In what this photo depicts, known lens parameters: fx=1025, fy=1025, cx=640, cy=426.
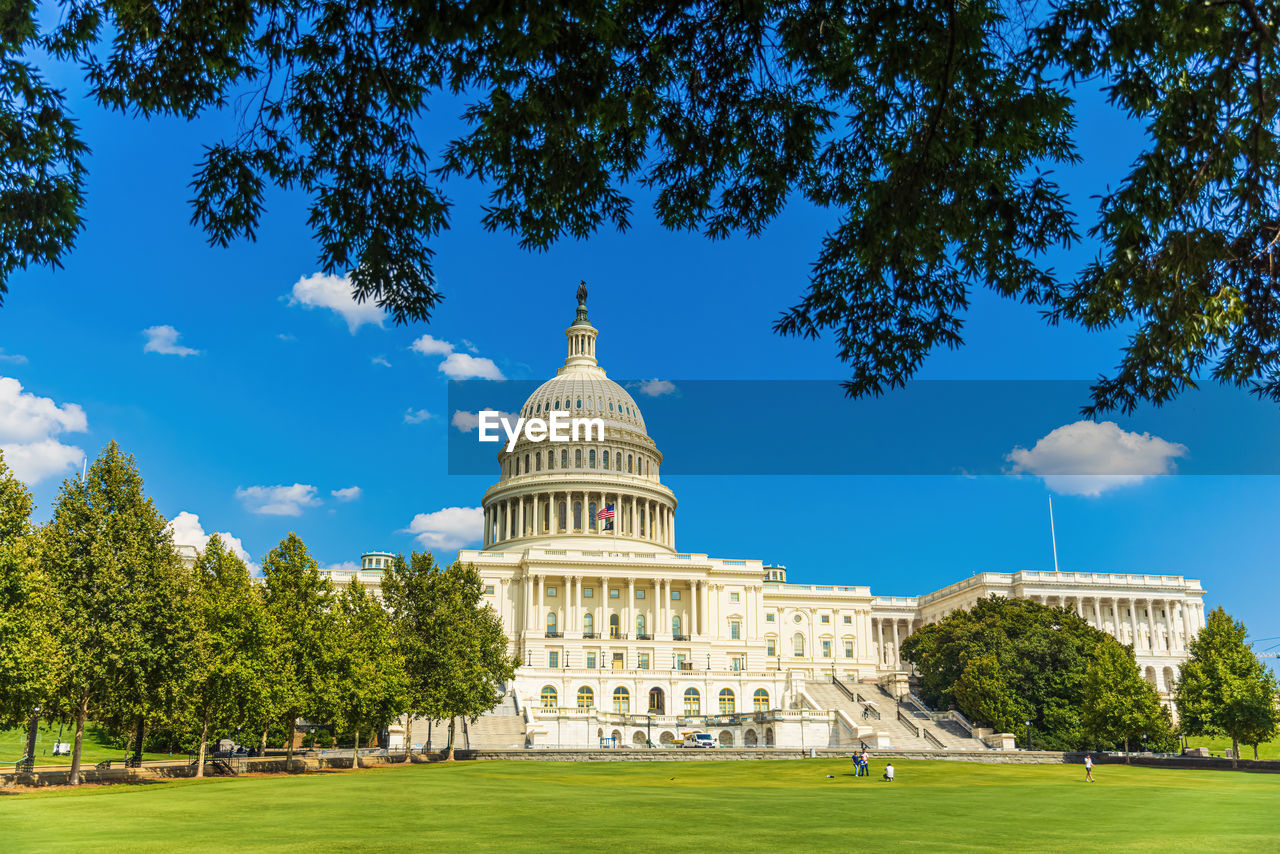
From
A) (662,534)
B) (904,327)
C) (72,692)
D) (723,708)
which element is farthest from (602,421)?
(904,327)

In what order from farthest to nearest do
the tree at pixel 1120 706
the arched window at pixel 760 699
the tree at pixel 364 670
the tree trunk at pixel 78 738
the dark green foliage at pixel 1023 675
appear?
the arched window at pixel 760 699
the dark green foliage at pixel 1023 675
the tree at pixel 1120 706
the tree at pixel 364 670
the tree trunk at pixel 78 738

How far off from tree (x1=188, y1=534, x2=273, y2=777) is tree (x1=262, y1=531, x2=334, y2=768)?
52.0 inches

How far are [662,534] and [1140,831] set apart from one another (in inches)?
4514

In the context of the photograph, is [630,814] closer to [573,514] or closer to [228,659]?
[228,659]

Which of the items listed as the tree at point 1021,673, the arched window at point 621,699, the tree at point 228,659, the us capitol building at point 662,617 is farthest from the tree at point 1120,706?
the tree at point 228,659

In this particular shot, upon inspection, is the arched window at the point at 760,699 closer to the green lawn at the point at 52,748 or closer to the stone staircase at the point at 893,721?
the stone staircase at the point at 893,721

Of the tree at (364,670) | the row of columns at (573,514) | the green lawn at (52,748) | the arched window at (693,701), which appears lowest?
the green lawn at (52,748)

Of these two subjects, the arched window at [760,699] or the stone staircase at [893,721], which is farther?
the arched window at [760,699]

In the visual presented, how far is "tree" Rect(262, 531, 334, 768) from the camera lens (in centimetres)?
5031

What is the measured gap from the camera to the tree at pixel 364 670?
5319cm


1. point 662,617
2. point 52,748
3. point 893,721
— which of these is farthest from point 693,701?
point 52,748

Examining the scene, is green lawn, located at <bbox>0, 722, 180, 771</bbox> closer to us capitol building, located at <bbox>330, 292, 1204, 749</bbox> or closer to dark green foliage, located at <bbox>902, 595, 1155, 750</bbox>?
us capitol building, located at <bbox>330, 292, 1204, 749</bbox>

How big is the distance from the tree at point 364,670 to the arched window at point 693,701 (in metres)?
45.5

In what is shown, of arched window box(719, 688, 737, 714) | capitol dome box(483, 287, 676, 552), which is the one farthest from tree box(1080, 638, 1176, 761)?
capitol dome box(483, 287, 676, 552)
